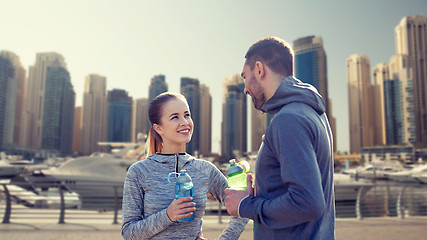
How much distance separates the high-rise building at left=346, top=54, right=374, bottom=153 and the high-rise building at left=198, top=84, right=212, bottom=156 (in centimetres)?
5512

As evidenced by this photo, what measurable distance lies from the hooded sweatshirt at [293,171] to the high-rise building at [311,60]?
111884 mm

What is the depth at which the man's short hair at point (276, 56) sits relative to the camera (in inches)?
58.9

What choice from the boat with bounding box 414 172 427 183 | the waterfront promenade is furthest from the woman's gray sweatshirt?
the boat with bounding box 414 172 427 183

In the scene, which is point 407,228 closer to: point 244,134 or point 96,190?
point 96,190

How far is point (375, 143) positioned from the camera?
110 meters

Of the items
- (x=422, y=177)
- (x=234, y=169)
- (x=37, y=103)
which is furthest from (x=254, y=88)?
(x=37, y=103)

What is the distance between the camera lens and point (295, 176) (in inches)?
47.9

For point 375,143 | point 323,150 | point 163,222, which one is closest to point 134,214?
point 163,222

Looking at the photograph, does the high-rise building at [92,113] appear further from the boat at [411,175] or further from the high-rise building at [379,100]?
the high-rise building at [379,100]

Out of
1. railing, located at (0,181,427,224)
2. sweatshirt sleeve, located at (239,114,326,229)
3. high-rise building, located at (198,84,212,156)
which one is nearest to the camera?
sweatshirt sleeve, located at (239,114,326,229)

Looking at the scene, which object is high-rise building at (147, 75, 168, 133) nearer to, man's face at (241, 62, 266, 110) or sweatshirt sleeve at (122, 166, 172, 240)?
sweatshirt sleeve at (122, 166, 172, 240)

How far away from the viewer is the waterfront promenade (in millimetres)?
6059

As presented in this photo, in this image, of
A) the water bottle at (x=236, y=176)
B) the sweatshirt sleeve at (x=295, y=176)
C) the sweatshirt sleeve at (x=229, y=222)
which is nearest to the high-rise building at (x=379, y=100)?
the sweatshirt sleeve at (x=229, y=222)

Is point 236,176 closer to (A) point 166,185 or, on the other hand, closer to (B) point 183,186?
(B) point 183,186
